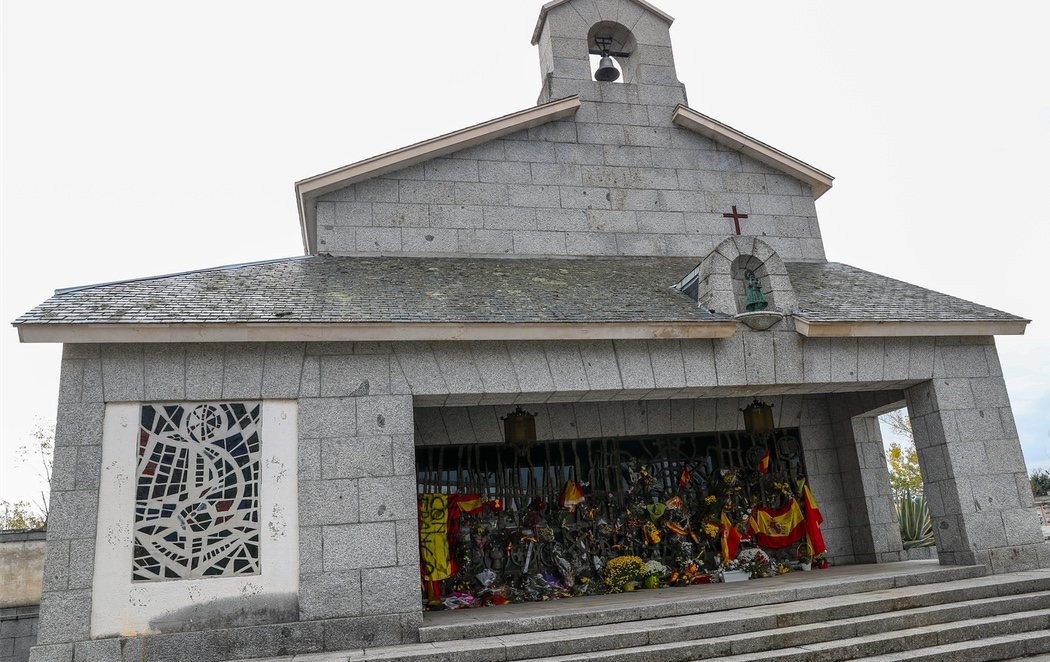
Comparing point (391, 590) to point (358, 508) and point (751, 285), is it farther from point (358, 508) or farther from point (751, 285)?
point (751, 285)

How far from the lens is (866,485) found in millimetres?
10953

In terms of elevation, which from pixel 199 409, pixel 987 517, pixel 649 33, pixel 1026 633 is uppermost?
pixel 649 33

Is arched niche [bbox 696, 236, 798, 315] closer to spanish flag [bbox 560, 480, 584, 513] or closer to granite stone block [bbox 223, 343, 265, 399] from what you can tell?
spanish flag [bbox 560, 480, 584, 513]

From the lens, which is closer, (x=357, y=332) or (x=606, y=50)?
(x=357, y=332)

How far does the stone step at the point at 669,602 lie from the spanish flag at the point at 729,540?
0.75 metres

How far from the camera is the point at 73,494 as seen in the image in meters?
7.18

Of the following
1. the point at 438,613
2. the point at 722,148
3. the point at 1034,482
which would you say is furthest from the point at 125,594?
the point at 1034,482

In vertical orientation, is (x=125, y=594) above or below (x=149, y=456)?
below

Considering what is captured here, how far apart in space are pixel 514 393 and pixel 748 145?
6316mm

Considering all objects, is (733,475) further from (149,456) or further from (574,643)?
(149,456)

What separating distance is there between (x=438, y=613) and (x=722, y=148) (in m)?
8.04

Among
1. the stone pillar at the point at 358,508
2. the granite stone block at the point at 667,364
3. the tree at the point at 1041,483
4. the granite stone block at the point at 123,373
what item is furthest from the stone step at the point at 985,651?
the tree at the point at 1041,483

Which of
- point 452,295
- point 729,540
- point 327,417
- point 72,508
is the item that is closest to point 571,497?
point 729,540

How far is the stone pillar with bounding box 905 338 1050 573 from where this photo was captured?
9.09 metres
